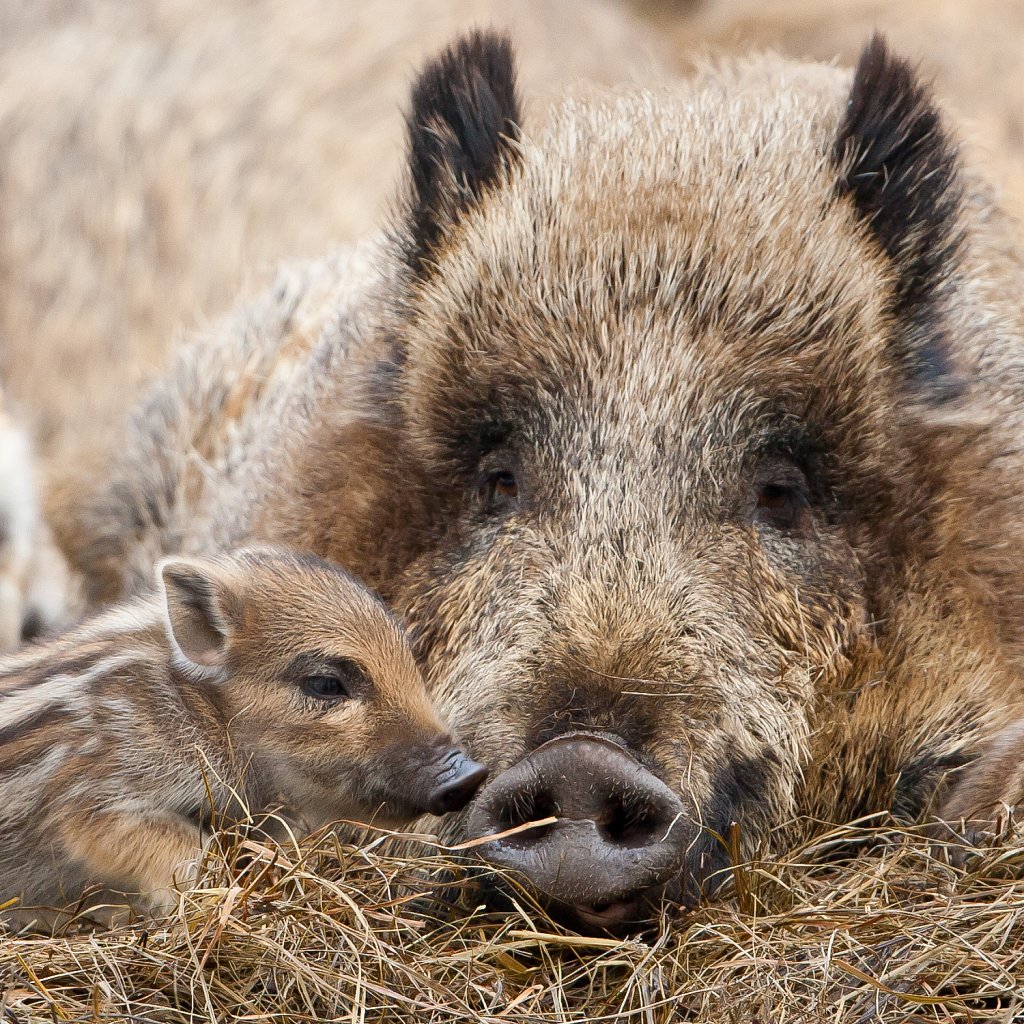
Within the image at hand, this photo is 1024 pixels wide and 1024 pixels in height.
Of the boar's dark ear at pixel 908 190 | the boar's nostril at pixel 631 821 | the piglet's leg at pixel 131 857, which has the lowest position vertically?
the boar's nostril at pixel 631 821

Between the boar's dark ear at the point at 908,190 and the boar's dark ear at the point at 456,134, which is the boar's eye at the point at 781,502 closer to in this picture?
the boar's dark ear at the point at 908,190

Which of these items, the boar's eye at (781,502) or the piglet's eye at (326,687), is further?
the boar's eye at (781,502)

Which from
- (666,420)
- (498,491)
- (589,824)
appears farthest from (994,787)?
(498,491)

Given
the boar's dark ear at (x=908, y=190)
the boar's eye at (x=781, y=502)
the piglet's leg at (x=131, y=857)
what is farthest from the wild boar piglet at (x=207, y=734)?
the boar's dark ear at (x=908, y=190)

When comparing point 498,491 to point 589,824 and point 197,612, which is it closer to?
point 197,612

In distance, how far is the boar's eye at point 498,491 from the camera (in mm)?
3631

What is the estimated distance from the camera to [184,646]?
3.37 metres

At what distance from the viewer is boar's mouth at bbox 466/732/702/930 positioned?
2.92 metres

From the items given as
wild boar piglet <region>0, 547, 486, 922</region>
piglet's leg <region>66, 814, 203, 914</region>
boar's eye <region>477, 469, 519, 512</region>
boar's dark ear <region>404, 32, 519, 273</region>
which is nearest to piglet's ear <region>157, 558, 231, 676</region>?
wild boar piglet <region>0, 547, 486, 922</region>

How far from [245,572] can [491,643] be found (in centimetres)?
51

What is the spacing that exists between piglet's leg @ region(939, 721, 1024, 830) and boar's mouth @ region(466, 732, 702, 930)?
2.04 feet

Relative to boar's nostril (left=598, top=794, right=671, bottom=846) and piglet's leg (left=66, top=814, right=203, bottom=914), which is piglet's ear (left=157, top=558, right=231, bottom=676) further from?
boar's nostril (left=598, top=794, right=671, bottom=846)

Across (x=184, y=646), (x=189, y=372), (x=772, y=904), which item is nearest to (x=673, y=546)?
(x=772, y=904)

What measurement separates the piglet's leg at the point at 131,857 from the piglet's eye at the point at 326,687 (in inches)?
14.8
